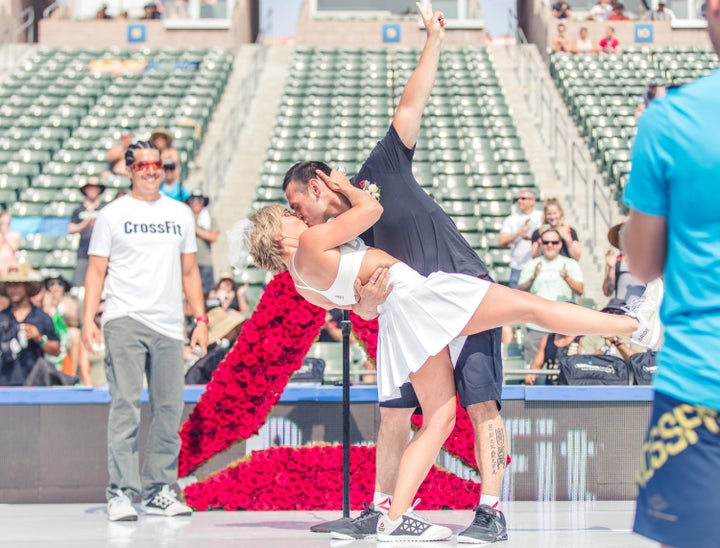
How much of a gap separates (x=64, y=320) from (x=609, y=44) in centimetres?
1453

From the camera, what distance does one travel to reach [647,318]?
417 cm

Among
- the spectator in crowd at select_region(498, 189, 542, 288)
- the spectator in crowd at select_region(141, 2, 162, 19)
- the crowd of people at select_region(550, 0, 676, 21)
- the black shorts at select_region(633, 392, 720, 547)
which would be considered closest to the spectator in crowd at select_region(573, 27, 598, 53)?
the crowd of people at select_region(550, 0, 676, 21)

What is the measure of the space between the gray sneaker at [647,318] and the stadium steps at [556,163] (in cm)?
579

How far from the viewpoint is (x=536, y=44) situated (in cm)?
2266

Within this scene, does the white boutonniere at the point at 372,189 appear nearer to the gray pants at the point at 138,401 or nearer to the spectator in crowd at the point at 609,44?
the gray pants at the point at 138,401

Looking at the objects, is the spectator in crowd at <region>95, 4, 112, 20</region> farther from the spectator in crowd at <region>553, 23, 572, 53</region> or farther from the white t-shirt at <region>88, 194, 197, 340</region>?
the white t-shirt at <region>88, 194, 197, 340</region>

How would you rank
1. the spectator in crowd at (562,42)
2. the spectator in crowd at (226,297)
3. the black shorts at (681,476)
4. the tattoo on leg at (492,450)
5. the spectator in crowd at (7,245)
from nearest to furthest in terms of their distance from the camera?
the black shorts at (681,476) < the tattoo on leg at (492,450) < the spectator in crowd at (226,297) < the spectator in crowd at (7,245) < the spectator in crowd at (562,42)

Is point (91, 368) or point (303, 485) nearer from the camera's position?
point (303, 485)

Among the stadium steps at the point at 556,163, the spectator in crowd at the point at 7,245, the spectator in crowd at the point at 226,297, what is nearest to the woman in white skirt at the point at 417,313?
the spectator in crowd at the point at 226,297

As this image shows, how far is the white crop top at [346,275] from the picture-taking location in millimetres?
4180

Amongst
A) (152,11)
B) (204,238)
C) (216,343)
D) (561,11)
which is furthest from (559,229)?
(152,11)

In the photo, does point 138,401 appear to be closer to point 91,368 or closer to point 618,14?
point 91,368

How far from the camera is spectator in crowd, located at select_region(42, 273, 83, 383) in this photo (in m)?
8.57

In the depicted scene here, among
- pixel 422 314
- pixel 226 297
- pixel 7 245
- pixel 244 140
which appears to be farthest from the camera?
pixel 244 140
